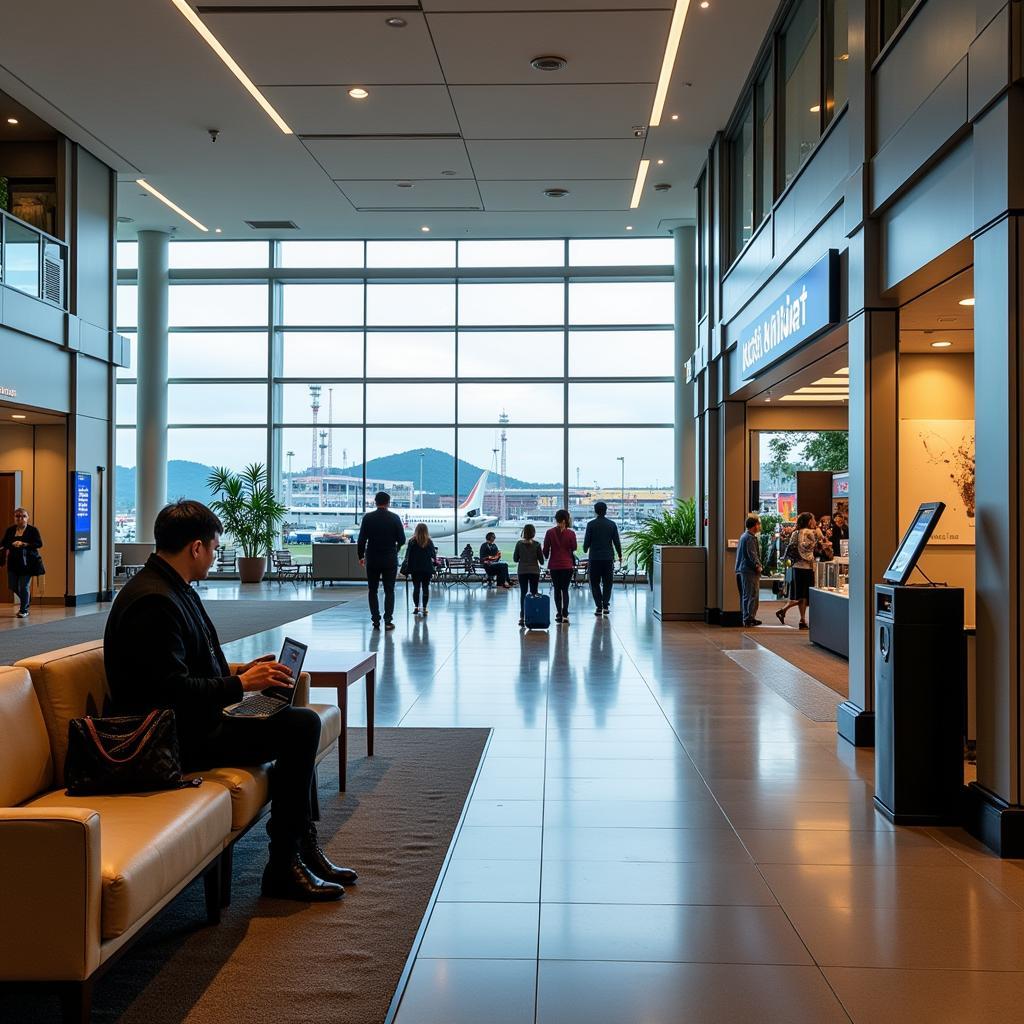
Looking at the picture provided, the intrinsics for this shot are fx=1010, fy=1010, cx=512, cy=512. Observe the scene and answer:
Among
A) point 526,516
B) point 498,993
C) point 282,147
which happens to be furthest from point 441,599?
point 498,993

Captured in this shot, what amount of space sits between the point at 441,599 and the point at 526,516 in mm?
5063

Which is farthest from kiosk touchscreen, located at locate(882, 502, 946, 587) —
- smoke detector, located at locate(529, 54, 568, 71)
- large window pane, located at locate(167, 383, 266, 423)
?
large window pane, located at locate(167, 383, 266, 423)

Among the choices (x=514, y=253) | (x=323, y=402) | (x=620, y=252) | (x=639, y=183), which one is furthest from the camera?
(x=323, y=402)

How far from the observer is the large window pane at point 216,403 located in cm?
2116

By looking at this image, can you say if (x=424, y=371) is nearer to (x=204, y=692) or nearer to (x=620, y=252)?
(x=620, y=252)

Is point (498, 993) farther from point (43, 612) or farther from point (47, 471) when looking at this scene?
point (47, 471)

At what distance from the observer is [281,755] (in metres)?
3.59

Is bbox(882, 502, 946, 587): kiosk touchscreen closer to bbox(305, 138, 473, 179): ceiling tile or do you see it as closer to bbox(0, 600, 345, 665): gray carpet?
bbox(0, 600, 345, 665): gray carpet

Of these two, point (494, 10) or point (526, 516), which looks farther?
point (526, 516)

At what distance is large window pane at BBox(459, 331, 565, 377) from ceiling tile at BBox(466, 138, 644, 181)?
5.35 meters

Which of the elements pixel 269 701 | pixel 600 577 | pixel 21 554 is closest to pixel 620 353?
pixel 600 577

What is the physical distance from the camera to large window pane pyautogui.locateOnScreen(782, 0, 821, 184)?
868 centimetres

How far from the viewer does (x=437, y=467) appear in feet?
70.6

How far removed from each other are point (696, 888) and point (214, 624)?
838 centimetres
